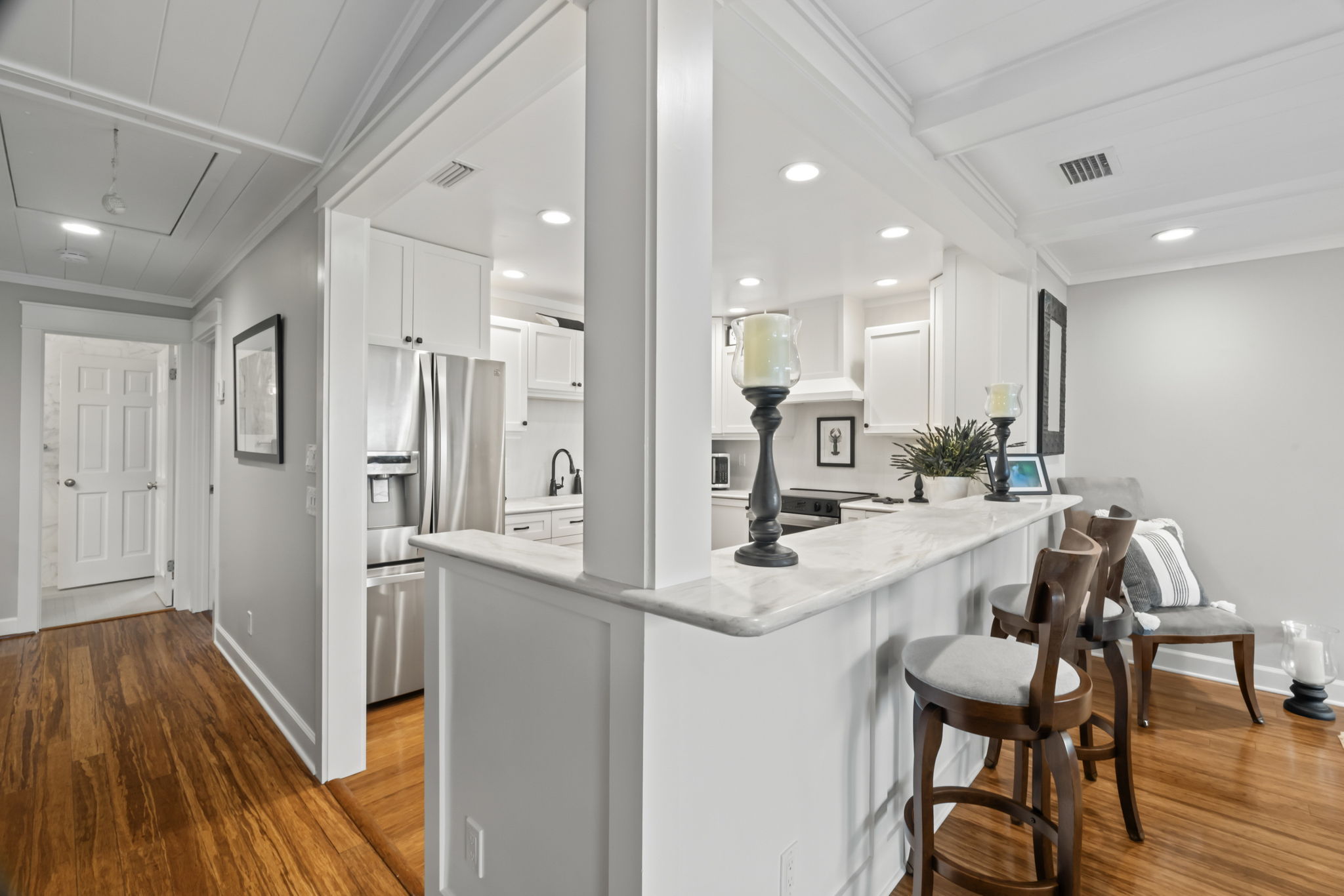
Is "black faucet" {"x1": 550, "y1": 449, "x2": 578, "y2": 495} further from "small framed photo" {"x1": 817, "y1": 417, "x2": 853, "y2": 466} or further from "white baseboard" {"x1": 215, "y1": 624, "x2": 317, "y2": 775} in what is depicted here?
"white baseboard" {"x1": 215, "y1": 624, "x2": 317, "y2": 775}

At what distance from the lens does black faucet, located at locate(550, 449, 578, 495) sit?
15.3 feet

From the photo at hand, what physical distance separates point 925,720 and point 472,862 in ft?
3.72

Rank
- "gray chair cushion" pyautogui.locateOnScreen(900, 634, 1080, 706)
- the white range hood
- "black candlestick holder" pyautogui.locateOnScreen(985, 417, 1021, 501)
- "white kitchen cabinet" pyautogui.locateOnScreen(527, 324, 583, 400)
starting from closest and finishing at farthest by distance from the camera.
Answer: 1. "gray chair cushion" pyautogui.locateOnScreen(900, 634, 1080, 706)
2. "black candlestick holder" pyautogui.locateOnScreen(985, 417, 1021, 501)
3. "white kitchen cabinet" pyautogui.locateOnScreen(527, 324, 583, 400)
4. the white range hood

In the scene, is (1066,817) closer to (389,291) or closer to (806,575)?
(806,575)

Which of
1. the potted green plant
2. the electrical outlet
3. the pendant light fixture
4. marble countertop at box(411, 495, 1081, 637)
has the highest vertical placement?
the pendant light fixture

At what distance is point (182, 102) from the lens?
1963mm

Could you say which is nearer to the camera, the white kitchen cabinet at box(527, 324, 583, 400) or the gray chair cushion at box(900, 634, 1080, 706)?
the gray chair cushion at box(900, 634, 1080, 706)

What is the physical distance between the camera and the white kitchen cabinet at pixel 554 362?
4.21 m

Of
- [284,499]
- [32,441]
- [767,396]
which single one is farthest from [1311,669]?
[32,441]

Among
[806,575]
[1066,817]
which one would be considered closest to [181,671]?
[806,575]

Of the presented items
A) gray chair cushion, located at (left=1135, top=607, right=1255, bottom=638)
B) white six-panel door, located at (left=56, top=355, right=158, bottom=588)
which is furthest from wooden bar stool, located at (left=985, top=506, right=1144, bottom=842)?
white six-panel door, located at (left=56, top=355, right=158, bottom=588)

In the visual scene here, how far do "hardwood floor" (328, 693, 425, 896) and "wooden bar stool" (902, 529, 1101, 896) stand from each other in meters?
1.41

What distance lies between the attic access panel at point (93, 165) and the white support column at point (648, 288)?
186 cm

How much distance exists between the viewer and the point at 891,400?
4176 millimetres
